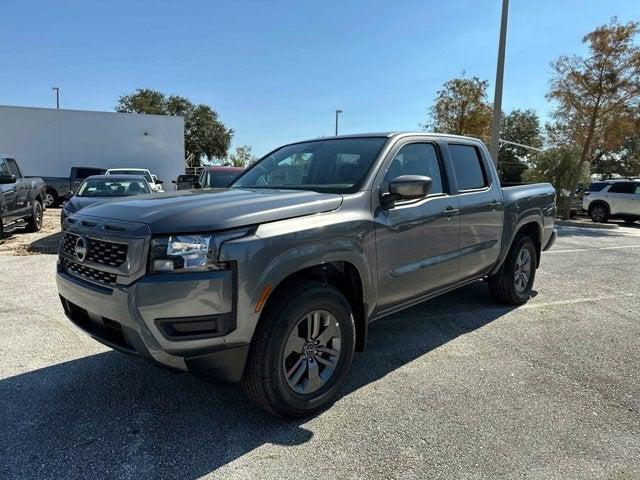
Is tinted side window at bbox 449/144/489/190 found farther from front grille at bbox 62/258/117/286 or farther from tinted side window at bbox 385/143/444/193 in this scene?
front grille at bbox 62/258/117/286

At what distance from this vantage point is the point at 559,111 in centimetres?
1862

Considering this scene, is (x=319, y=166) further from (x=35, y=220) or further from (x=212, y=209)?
(x=35, y=220)

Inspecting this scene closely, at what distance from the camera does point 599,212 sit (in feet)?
62.3

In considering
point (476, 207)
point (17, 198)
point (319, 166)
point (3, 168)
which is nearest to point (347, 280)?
point (319, 166)

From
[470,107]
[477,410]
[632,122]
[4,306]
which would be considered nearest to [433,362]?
[477,410]

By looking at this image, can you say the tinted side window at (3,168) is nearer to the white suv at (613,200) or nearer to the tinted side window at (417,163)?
the tinted side window at (417,163)

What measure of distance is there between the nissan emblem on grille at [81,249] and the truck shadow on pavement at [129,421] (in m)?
1.03

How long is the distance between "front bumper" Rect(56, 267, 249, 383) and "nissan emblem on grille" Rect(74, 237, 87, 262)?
37 centimetres

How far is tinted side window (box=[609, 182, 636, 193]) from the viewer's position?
18328 mm

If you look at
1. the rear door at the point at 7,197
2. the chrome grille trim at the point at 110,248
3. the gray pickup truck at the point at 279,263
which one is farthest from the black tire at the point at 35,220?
the chrome grille trim at the point at 110,248

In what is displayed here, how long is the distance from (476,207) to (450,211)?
0.52m

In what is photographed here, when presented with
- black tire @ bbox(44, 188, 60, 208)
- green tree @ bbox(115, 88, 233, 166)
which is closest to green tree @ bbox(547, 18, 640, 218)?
black tire @ bbox(44, 188, 60, 208)

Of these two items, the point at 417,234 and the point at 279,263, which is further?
the point at 417,234

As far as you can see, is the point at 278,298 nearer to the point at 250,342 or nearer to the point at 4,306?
the point at 250,342
